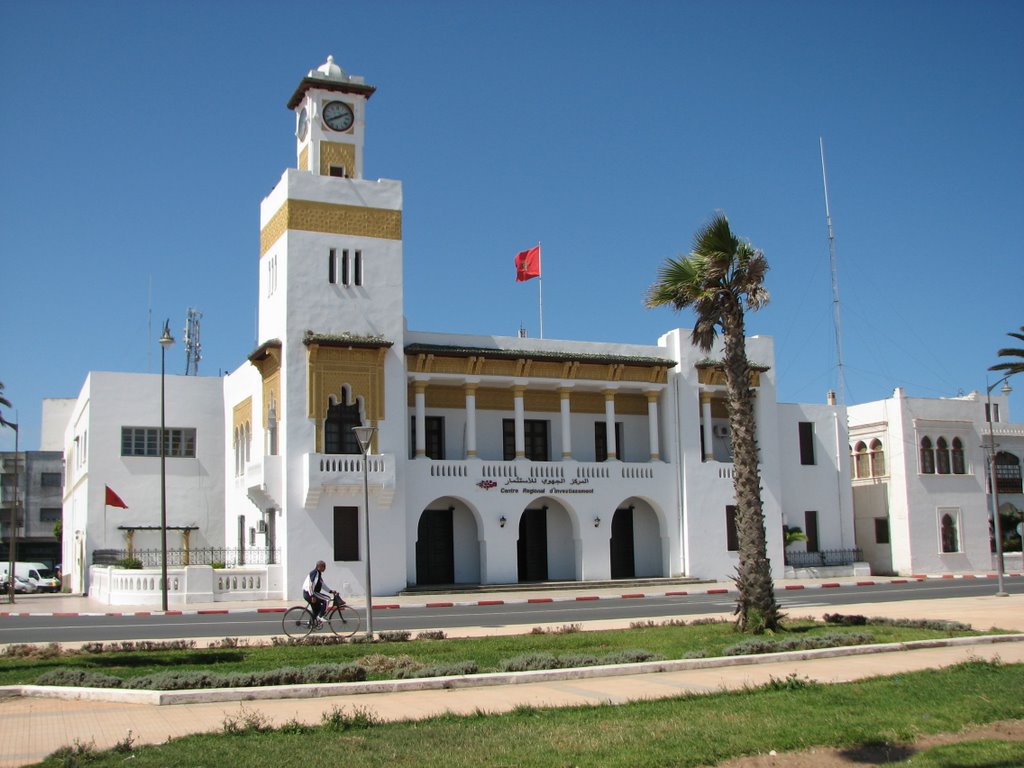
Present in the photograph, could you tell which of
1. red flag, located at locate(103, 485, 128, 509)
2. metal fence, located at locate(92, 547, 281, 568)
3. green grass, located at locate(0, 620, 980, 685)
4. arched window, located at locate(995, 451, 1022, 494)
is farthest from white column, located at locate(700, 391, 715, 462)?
green grass, located at locate(0, 620, 980, 685)

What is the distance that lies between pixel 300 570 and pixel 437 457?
6935 millimetres

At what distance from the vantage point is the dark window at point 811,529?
43.6 meters

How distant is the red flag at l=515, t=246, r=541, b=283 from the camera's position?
41000 mm

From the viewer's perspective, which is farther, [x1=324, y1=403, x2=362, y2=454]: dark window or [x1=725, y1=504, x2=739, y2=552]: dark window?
[x1=725, y1=504, x2=739, y2=552]: dark window

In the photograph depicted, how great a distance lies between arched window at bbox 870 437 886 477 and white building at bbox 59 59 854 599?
2565mm

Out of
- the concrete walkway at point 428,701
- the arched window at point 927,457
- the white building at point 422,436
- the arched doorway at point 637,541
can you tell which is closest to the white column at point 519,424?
the white building at point 422,436

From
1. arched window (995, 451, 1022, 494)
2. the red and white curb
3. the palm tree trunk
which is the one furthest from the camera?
arched window (995, 451, 1022, 494)

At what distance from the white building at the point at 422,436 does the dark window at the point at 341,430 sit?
0.21ft

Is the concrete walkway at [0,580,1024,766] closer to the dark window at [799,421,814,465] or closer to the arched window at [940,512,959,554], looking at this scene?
the dark window at [799,421,814,465]

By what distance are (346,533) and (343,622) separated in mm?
13540

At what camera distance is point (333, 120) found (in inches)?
1469

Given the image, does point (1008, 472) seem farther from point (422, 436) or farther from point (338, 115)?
point (338, 115)

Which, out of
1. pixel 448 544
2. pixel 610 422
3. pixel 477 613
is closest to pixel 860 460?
pixel 610 422

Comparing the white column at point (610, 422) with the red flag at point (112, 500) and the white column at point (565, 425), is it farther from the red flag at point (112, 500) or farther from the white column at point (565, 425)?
the red flag at point (112, 500)
